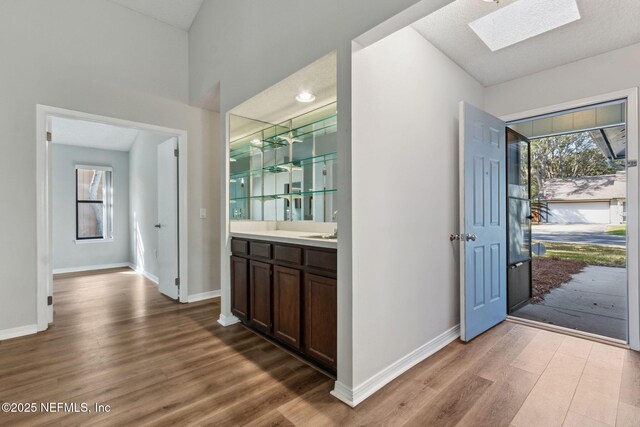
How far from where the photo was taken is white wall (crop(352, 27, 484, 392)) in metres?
1.80

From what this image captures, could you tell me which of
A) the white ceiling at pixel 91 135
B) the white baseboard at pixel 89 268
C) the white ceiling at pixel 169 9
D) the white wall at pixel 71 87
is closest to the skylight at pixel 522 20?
the white ceiling at pixel 169 9

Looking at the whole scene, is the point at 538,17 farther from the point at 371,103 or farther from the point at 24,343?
the point at 24,343

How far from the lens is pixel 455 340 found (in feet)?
8.55

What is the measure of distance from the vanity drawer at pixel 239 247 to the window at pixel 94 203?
16.7 ft

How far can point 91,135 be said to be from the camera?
215 inches

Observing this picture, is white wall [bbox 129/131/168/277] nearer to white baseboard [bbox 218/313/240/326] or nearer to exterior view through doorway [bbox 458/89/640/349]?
white baseboard [bbox 218/313/240/326]

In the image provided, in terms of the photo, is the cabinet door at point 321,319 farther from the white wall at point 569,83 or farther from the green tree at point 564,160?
the green tree at point 564,160

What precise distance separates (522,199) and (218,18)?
3.98 metres

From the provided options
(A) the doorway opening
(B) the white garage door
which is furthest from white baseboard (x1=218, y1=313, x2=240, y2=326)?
(B) the white garage door

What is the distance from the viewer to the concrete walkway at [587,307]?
2.93 metres

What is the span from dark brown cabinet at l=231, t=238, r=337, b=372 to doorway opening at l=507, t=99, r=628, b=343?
2.40 meters

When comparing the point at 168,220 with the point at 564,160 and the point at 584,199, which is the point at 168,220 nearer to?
the point at 564,160

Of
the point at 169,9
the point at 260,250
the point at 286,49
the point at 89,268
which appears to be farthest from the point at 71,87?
the point at 89,268

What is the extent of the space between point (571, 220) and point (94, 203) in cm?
1198
